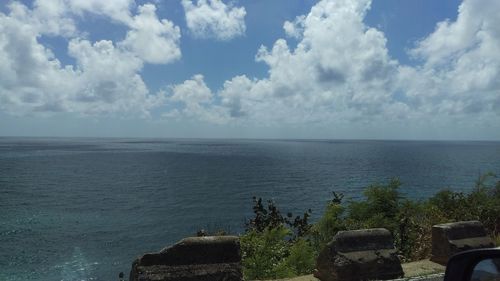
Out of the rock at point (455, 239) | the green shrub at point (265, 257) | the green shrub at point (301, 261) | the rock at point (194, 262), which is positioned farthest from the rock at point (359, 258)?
the green shrub at point (301, 261)

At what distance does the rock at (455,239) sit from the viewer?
27.9ft

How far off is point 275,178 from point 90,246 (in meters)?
43.7

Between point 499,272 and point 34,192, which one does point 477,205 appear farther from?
point 34,192

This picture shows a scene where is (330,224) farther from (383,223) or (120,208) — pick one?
(120,208)

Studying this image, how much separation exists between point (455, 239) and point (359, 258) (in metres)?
2.37

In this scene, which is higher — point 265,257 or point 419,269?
point 419,269

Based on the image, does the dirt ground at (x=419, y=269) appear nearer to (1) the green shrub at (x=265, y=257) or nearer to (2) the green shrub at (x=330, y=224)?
(1) the green shrub at (x=265, y=257)

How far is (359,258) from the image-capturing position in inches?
293

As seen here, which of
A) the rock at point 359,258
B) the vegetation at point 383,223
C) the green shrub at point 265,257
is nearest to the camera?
the rock at point 359,258

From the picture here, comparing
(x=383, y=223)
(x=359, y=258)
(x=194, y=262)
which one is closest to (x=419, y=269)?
(x=359, y=258)

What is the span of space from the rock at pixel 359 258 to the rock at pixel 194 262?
1.60 meters

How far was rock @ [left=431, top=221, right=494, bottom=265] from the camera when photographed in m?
8.49

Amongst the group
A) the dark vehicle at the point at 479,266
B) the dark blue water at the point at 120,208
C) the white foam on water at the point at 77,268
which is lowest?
the white foam on water at the point at 77,268

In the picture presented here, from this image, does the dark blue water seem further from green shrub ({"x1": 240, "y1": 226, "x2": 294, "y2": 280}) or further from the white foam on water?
green shrub ({"x1": 240, "y1": 226, "x2": 294, "y2": 280})
